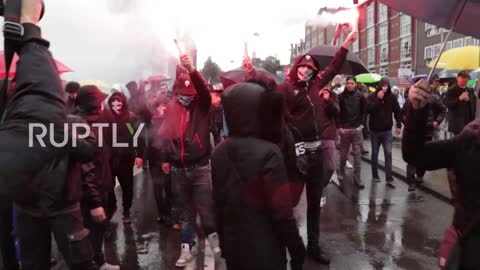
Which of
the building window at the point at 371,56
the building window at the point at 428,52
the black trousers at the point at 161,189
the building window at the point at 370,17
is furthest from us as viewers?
the building window at the point at 371,56

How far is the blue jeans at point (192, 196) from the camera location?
4.50 metres

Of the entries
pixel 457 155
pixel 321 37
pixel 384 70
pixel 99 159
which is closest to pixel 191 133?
pixel 99 159

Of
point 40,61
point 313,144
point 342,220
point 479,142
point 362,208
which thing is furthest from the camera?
point 362,208

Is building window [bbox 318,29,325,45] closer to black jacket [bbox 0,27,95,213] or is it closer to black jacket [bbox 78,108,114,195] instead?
black jacket [bbox 78,108,114,195]

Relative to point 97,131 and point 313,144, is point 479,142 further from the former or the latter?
point 97,131

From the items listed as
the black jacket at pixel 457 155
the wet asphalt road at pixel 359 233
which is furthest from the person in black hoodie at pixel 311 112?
the black jacket at pixel 457 155

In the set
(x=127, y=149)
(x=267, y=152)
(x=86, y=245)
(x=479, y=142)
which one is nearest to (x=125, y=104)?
(x=127, y=149)

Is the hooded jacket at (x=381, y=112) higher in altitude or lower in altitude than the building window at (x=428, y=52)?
lower

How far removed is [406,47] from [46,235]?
195ft

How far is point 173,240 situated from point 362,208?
2.98 meters

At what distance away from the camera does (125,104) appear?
5.72 meters

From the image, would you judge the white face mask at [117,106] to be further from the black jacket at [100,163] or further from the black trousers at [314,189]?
the black trousers at [314,189]

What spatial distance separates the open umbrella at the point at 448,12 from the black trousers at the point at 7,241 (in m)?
3.59

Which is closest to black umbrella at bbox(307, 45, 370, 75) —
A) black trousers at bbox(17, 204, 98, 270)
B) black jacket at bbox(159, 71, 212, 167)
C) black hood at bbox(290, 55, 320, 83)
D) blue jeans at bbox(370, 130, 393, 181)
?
blue jeans at bbox(370, 130, 393, 181)
